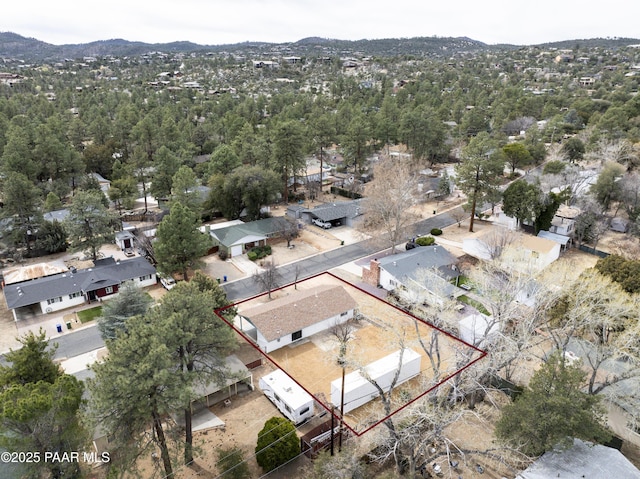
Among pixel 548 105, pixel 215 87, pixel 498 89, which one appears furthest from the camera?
pixel 215 87

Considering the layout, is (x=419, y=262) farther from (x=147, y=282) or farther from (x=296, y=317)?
(x=147, y=282)

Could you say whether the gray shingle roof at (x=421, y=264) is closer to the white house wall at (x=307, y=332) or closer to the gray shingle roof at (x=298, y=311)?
the gray shingle roof at (x=298, y=311)

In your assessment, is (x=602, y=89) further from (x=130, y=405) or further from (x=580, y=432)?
(x=130, y=405)

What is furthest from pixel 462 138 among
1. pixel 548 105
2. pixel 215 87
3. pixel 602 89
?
pixel 215 87

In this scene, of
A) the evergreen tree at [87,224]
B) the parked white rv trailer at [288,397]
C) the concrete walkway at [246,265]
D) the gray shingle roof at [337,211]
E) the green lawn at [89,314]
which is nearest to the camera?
the parked white rv trailer at [288,397]

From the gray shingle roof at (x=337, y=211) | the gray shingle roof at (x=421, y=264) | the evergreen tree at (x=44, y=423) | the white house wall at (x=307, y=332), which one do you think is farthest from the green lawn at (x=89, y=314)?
the gray shingle roof at (x=337, y=211)
